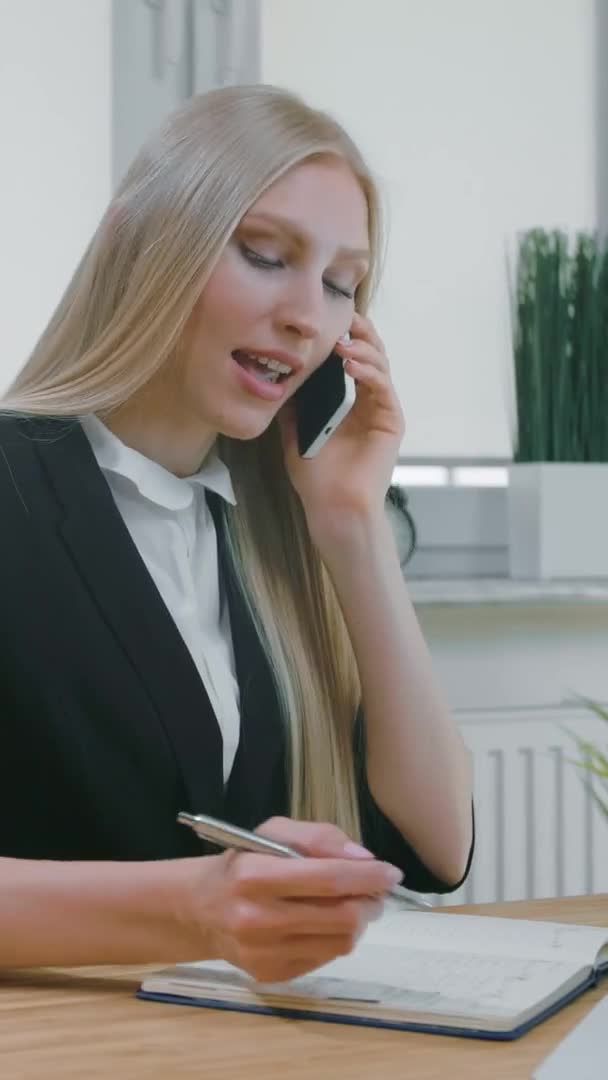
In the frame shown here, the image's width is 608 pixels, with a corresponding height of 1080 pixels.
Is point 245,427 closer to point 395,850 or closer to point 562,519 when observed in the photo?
point 395,850

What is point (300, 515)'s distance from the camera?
153 centimetres

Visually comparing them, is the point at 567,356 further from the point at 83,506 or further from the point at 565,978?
the point at 565,978

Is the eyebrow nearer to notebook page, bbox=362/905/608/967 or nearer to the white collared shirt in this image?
the white collared shirt

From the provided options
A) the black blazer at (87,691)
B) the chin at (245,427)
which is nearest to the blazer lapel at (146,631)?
the black blazer at (87,691)

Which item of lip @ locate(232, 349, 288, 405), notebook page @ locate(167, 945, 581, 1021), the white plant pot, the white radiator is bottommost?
the white radiator

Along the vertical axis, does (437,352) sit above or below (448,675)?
above

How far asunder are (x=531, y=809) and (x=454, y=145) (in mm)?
1060

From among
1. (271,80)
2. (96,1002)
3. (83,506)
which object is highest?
(271,80)

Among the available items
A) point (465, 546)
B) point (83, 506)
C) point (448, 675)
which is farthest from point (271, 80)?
point (83, 506)

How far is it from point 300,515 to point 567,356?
2.71 ft

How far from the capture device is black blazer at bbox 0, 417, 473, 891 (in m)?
1.24

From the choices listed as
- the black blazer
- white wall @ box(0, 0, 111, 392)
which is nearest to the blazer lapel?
the black blazer

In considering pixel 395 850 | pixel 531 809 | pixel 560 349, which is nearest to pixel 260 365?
pixel 395 850

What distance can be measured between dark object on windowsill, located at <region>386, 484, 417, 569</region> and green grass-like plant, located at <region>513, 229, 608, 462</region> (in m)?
0.24
